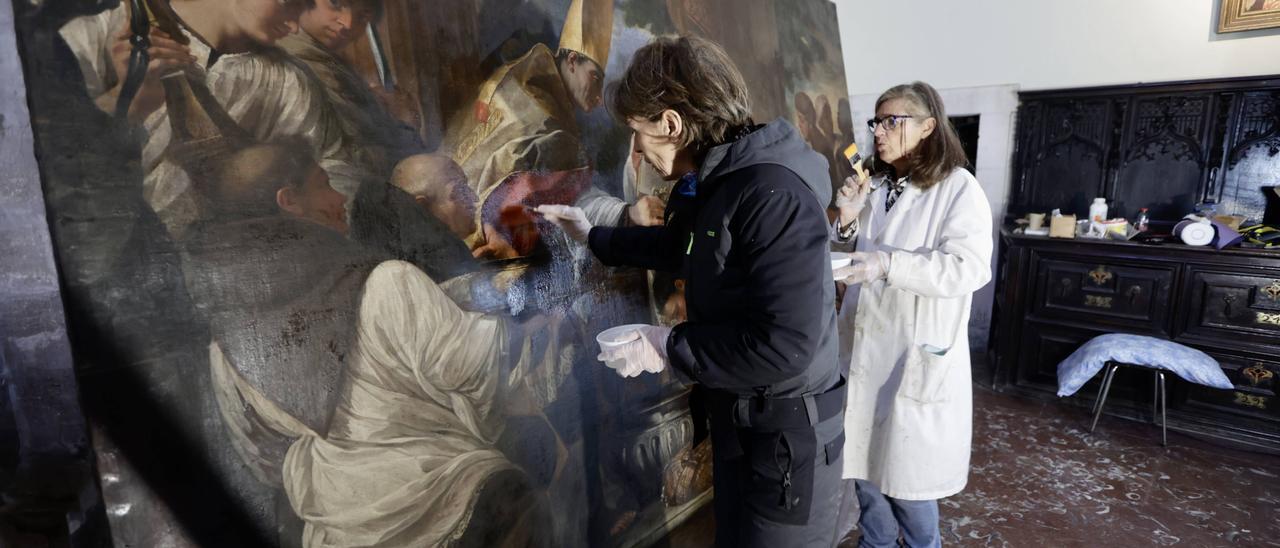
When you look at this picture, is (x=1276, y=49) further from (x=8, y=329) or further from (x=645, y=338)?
(x=8, y=329)

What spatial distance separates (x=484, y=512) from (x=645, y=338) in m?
0.67

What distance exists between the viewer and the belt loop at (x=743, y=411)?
1293 mm

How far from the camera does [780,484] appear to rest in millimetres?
1266

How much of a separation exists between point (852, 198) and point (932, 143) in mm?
416

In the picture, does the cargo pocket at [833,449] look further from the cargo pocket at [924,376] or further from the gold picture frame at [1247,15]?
the gold picture frame at [1247,15]

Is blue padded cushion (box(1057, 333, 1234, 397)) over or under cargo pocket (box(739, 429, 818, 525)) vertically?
under

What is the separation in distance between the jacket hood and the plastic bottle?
3.97 meters

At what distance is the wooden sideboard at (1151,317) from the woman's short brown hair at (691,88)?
3.89 m

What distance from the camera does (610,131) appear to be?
193 centimetres

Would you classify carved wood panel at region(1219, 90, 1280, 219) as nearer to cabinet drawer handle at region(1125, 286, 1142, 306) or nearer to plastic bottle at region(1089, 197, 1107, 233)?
plastic bottle at region(1089, 197, 1107, 233)

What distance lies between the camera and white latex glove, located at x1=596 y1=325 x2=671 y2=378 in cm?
136

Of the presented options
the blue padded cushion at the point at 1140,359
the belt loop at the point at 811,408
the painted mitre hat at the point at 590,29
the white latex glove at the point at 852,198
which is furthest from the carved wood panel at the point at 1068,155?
the belt loop at the point at 811,408

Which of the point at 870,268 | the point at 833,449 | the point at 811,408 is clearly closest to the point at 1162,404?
the point at 870,268

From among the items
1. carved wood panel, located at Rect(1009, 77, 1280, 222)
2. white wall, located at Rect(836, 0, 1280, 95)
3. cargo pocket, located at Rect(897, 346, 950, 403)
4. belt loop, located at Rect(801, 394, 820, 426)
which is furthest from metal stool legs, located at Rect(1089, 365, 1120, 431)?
belt loop, located at Rect(801, 394, 820, 426)
